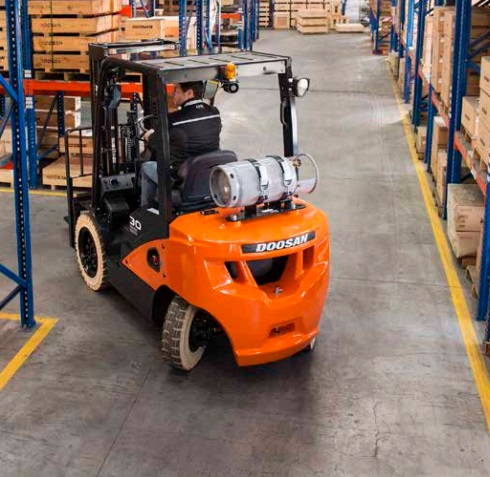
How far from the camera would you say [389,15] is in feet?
84.1

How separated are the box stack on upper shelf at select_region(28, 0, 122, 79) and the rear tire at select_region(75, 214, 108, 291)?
3.58m

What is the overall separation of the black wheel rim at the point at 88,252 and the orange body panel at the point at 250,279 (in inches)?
66.5

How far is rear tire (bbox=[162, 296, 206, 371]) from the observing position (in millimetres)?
5336

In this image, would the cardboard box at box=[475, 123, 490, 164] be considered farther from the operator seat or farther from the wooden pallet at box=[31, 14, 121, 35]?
the wooden pallet at box=[31, 14, 121, 35]

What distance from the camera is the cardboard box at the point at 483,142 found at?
670 centimetres

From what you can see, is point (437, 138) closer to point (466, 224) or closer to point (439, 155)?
point (439, 155)

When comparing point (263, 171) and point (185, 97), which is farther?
point (185, 97)

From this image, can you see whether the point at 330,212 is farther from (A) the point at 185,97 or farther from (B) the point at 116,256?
(A) the point at 185,97

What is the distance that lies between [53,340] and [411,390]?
2896mm

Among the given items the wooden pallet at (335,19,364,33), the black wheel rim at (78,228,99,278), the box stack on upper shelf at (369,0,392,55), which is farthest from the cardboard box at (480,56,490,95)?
the wooden pallet at (335,19,364,33)

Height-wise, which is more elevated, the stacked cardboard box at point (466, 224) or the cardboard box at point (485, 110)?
the cardboard box at point (485, 110)

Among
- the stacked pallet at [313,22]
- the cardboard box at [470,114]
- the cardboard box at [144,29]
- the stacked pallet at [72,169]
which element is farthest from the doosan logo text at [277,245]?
the stacked pallet at [313,22]

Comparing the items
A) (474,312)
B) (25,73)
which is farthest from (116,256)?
(25,73)

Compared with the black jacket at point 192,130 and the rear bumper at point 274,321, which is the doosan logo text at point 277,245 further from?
the black jacket at point 192,130
